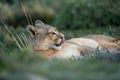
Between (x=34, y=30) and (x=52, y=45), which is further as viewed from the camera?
(x=34, y=30)

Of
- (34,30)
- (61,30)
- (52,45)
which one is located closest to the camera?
(52,45)

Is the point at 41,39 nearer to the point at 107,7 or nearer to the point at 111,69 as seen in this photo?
the point at 111,69

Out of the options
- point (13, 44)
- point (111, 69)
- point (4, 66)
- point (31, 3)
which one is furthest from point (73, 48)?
point (31, 3)

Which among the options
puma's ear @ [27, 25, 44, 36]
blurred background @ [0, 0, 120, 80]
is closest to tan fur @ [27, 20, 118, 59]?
puma's ear @ [27, 25, 44, 36]

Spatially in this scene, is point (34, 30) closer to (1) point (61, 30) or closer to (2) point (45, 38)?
(2) point (45, 38)

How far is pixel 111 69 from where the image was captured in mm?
5684

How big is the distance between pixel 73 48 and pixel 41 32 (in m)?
0.74

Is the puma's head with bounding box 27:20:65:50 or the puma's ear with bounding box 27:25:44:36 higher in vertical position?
the puma's ear with bounding box 27:25:44:36

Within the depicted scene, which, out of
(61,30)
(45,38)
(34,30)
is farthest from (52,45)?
(61,30)

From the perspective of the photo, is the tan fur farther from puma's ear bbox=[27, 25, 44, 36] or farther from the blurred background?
the blurred background

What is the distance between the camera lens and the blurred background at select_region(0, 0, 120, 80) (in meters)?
4.77

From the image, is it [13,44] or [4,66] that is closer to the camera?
[4,66]

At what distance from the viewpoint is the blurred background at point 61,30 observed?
477 cm

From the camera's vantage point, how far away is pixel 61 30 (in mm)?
21828
